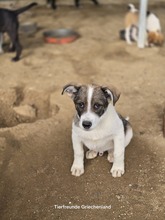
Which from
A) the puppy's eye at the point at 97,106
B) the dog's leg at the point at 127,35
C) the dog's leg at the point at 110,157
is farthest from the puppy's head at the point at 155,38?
the puppy's eye at the point at 97,106

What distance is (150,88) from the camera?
5477mm

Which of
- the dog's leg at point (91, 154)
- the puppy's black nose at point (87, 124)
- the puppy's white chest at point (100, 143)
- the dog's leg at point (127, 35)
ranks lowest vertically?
the dog's leg at point (127, 35)

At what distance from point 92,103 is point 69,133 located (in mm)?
1253

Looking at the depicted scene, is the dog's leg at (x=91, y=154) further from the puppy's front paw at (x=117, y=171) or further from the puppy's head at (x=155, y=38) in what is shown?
the puppy's head at (x=155, y=38)

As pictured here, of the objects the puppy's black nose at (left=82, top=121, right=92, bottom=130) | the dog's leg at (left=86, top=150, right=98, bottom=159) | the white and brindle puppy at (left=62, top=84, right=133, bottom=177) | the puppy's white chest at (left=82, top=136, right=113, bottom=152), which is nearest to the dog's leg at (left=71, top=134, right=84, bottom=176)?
the white and brindle puppy at (left=62, top=84, right=133, bottom=177)

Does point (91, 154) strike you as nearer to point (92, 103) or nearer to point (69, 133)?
point (69, 133)

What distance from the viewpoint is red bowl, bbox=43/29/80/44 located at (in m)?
7.59

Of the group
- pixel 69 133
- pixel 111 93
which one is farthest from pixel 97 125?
pixel 69 133

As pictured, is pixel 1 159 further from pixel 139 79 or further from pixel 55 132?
pixel 139 79

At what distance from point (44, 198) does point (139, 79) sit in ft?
10.1

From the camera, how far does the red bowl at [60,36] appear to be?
24.9ft

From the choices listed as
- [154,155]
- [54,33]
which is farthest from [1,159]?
[54,33]

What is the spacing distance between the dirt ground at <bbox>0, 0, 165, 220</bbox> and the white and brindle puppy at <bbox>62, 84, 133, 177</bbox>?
7.5 inches

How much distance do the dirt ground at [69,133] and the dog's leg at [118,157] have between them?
7cm
